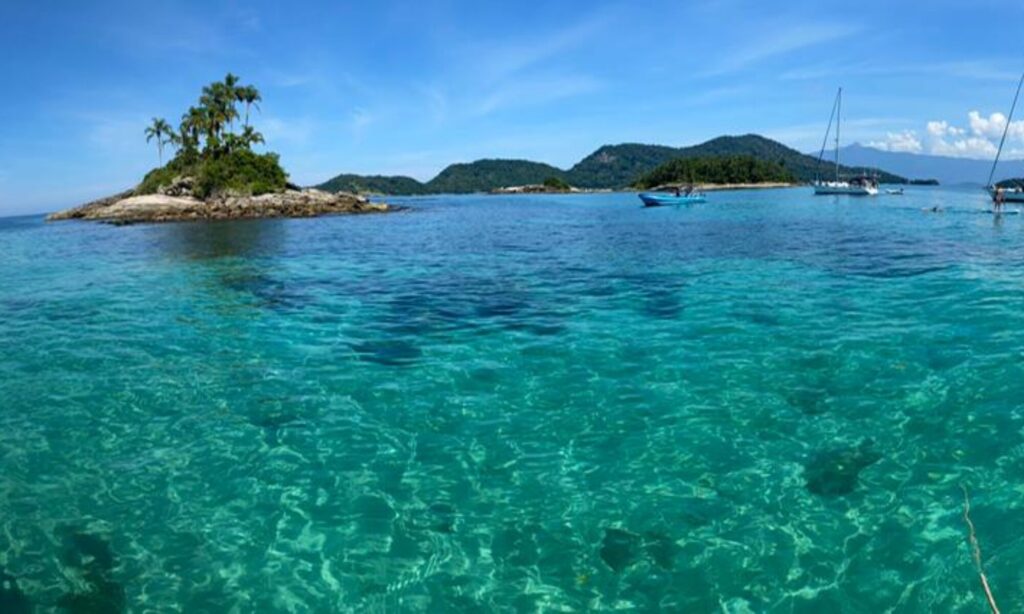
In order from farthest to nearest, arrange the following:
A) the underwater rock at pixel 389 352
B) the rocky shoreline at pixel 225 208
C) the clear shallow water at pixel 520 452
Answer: the rocky shoreline at pixel 225 208, the underwater rock at pixel 389 352, the clear shallow water at pixel 520 452

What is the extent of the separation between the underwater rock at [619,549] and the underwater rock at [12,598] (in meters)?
6.78

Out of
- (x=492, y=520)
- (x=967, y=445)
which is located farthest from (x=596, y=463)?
(x=967, y=445)

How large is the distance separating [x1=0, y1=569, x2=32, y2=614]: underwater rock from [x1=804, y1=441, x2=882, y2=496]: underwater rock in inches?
406

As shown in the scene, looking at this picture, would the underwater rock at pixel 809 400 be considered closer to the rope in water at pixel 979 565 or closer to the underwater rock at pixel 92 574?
the rope in water at pixel 979 565

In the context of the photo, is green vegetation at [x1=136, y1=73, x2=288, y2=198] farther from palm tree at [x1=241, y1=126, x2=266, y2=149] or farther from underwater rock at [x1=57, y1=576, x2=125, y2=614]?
underwater rock at [x1=57, y1=576, x2=125, y2=614]

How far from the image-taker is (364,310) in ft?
71.9

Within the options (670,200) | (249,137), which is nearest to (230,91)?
(249,137)

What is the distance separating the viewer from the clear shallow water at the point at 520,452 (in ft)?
24.4

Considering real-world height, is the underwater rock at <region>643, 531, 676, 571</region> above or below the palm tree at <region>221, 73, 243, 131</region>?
below

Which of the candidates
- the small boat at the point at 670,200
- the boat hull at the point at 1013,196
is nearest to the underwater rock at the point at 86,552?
the boat hull at the point at 1013,196

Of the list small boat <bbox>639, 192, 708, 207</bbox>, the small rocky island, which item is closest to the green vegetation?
the small rocky island

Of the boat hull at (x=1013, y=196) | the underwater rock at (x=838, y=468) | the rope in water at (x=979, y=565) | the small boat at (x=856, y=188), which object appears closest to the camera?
the rope in water at (x=979, y=565)

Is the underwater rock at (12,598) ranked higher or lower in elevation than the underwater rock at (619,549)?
higher

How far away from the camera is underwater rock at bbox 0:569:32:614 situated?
7.00 metres
